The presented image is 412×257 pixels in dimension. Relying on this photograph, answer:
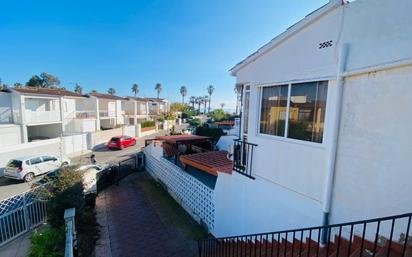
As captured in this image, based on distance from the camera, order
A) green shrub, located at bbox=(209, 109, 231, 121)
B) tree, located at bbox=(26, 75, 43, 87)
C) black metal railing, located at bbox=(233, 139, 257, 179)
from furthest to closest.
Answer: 1. green shrub, located at bbox=(209, 109, 231, 121)
2. tree, located at bbox=(26, 75, 43, 87)
3. black metal railing, located at bbox=(233, 139, 257, 179)

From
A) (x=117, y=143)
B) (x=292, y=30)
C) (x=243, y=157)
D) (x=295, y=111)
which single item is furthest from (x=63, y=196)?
(x=117, y=143)

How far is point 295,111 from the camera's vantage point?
479 cm

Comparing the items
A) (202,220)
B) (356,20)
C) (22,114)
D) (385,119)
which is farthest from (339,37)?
(22,114)

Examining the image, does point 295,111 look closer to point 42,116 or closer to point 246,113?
point 246,113

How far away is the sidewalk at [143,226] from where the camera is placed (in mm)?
7074

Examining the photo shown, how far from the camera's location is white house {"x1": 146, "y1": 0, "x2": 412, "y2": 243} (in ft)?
10.6

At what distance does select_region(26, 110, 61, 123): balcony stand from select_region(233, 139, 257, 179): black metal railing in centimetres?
2259

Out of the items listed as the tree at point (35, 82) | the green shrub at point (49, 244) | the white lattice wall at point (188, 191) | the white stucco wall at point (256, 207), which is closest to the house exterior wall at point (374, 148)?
the white stucco wall at point (256, 207)

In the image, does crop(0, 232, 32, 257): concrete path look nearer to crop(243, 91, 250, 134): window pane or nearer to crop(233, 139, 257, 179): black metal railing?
crop(233, 139, 257, 179): black metal railing

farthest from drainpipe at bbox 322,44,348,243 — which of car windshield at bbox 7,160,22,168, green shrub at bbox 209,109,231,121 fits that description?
green shrub at bbox 209,109,231,121

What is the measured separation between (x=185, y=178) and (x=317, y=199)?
258 inches

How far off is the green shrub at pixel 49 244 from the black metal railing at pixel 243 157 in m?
5.47

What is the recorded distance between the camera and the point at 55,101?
2452 centimetres

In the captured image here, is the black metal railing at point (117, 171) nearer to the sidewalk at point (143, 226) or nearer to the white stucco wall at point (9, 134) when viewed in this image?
the sidewalk at point (143, 226)
